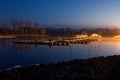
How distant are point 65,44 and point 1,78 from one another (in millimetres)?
47430

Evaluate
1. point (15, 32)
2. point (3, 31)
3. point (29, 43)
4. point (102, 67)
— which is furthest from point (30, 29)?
point (102, 67)

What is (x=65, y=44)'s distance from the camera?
180 ft

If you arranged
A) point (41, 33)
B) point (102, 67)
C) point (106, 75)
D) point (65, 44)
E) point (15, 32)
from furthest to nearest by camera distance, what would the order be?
point (41, 33) < point (15, 32) < point (65, 44) < point (102, 67) < point (106, 75)

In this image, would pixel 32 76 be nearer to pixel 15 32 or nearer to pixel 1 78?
pixel 1 78

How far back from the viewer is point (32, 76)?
25.5 feet

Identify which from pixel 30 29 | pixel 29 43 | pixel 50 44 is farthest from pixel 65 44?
pixel 30 29

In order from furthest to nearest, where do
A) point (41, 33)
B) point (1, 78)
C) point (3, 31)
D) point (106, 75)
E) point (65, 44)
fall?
point (41, 33)
point (3, 31)
point (65, 44)
point (106, 75)
point (1, 78)

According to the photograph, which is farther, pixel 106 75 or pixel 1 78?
pixel 106 75

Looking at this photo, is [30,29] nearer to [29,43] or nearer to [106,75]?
[29,43]

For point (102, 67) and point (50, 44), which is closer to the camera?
point (102, 67)

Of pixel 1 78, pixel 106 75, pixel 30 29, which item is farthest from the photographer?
pixel 30 29

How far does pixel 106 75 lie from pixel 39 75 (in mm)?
2354

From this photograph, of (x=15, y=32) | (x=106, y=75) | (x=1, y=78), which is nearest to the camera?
(x=1, y=78)

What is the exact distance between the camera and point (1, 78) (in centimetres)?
751
